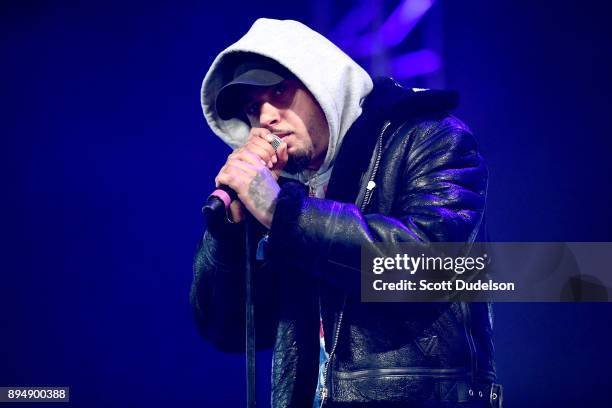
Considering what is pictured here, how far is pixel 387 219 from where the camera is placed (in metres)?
1.34

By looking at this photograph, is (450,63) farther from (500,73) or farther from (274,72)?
(274,72)

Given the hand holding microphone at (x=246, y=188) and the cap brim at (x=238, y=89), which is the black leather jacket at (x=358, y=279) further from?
the cap brim at (x=238, y=89)

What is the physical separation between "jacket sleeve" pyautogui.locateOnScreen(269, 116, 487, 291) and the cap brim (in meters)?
0.41

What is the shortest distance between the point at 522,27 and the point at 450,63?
30 cm

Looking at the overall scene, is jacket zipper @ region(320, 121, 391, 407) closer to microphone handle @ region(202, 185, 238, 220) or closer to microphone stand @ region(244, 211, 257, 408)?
microphone stand @ region(244, 211, 257, 408)

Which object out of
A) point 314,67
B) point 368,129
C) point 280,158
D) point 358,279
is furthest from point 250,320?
point 314,67

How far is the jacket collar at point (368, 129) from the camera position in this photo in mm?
1565

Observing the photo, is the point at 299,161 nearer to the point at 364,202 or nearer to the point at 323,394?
the point at 364,202

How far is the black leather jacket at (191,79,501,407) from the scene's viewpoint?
1320 mm

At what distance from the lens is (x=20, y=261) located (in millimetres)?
3090

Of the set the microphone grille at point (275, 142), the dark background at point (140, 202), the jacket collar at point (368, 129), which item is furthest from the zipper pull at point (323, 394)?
the dark background at point (140, 202)

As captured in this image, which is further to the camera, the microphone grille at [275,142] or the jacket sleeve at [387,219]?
the microphone grille at [275,142]

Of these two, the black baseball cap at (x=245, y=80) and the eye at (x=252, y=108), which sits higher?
the black baseball cap at (x=245, y=80)

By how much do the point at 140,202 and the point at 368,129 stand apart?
5.57ft
